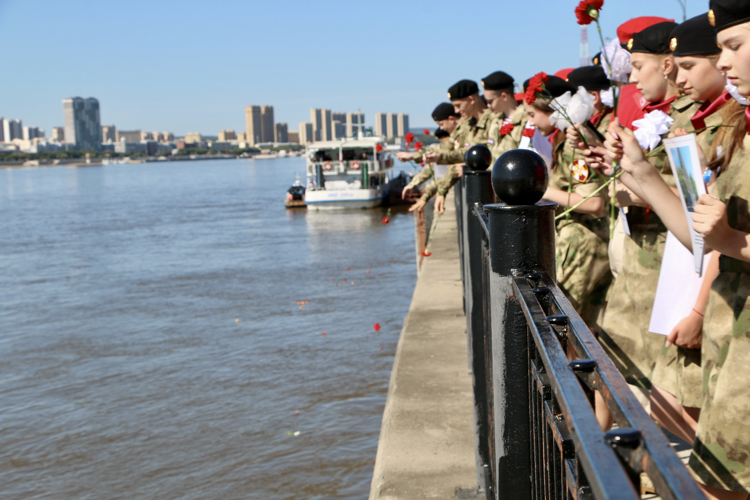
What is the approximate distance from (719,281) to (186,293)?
14.0 metres

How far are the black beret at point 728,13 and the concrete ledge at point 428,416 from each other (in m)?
2.12

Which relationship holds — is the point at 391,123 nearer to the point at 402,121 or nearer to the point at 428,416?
the point at 402,121

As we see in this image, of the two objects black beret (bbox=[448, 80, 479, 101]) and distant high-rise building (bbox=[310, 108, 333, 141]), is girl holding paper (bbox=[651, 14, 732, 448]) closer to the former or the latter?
black beret (bbox=[448, 80, 479, 101])

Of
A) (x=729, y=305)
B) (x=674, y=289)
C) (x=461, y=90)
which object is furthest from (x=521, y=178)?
(x=461, y=90)

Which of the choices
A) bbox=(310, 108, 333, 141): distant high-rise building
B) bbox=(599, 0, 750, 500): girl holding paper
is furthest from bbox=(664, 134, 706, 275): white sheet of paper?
bbox=(310, 108, 333, 141): distant high-rise building

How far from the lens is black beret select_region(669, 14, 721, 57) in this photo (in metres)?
2.39

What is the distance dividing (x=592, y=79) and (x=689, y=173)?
2075 mm

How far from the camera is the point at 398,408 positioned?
13.8ft

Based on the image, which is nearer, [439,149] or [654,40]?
[654,40]

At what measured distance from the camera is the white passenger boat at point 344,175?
118ft

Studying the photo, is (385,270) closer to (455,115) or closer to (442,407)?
(455,115)

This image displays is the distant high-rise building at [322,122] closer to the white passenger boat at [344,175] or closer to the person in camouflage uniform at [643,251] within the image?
the white passenger boat at [344,175]

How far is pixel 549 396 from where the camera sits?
4.37 feet

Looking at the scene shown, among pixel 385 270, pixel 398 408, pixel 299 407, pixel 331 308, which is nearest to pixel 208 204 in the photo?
pixel 385 270
